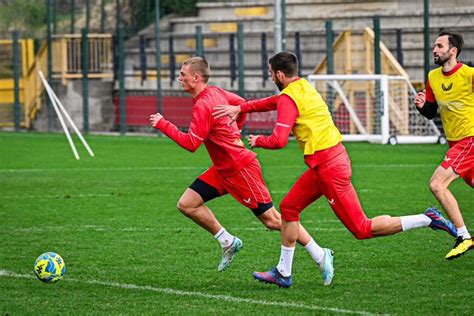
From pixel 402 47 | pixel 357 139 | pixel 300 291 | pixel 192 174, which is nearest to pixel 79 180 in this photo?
pixel 192 174

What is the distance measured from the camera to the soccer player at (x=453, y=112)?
1032 centimetres

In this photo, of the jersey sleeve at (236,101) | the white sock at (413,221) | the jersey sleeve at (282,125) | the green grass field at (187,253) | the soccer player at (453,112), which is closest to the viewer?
the green grass field at (187,253)

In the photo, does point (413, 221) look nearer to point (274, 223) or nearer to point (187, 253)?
point (274, 223)

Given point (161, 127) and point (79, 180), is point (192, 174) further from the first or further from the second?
point (161, 127)

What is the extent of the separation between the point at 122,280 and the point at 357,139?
16362mm

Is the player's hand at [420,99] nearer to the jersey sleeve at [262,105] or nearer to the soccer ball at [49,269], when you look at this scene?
the jersey sleeve at [262,105]

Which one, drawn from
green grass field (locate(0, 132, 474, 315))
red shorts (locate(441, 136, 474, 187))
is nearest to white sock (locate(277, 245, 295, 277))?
green grass field (locate(0, 132, 474, 315))

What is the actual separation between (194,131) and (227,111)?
1.06 feet

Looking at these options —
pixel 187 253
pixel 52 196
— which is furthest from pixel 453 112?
pixel 52 196

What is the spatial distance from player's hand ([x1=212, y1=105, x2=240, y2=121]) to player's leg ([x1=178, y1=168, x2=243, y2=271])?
72cm

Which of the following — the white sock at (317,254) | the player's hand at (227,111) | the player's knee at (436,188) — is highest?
the player's hand at (227,111)

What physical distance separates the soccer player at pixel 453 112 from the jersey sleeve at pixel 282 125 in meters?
2.12

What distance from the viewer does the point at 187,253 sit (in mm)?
10828

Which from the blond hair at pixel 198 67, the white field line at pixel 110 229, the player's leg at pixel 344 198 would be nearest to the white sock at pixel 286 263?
the player's leg at pixel 344 198
